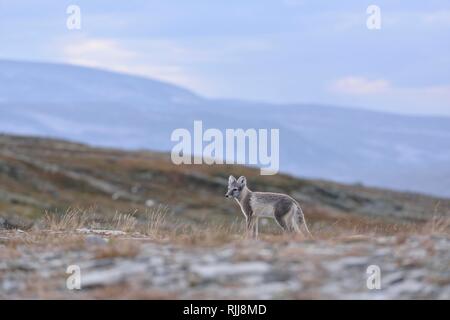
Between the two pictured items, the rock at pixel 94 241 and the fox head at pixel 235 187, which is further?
the fox head at pixel 235 187

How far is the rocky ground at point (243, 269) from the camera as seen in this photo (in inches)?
455

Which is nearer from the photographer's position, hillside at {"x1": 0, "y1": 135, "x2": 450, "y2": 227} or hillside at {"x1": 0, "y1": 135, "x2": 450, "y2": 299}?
hillside at {"x1": 0, "y1": 135, "x2": 450, "y2": 299}

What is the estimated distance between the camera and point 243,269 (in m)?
12.4

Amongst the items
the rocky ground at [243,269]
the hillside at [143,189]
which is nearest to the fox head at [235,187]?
the rocky ground at [243,269]

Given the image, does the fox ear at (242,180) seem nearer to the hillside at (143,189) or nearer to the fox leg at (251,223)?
the fox leg at (251,223)

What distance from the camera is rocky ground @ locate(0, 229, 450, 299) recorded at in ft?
37.9

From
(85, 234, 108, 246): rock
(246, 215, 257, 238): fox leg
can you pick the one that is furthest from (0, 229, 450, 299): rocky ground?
(246, 215, 257, 238): fox leg

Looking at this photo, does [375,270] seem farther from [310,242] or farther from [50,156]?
[50,156]

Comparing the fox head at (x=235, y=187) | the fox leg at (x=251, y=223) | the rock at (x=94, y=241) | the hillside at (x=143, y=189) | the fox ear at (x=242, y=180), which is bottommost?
the rock at (x=94, y=241)

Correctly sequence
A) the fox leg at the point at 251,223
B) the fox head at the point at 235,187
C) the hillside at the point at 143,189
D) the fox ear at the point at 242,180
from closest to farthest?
the fox leg at the point at 251,223 → the fox ear at the point at 242,180 → the fox head at the point at 235,187 → the hillside at the point at 143,189

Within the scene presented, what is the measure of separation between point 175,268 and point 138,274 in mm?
575

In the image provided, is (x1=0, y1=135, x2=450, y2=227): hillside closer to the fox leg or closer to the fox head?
the fox head

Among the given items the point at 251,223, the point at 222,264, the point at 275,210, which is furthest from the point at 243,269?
the point at 251,223

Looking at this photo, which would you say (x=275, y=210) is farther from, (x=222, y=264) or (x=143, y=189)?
(x=143, y=189)
